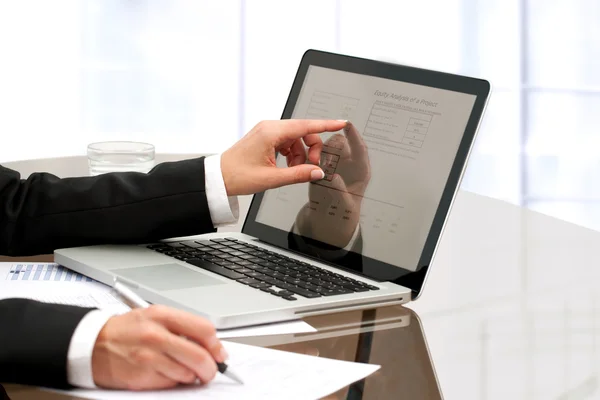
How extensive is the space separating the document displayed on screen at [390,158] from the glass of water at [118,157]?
0.42 metres

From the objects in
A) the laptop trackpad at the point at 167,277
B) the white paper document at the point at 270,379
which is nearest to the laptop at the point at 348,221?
the laptop trackpad at the point at 167,277

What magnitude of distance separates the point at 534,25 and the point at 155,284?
354 centimetres

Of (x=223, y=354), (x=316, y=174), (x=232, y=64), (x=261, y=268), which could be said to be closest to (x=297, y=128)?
(x=316, y=174)

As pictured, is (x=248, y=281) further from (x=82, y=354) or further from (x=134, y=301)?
(x=82, y=354)

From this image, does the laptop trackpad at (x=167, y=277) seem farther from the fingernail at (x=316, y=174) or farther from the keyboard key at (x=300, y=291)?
the fingernail at (x=316, y=174)

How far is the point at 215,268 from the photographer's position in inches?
41.1

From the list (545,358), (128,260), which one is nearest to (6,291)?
(128,260)

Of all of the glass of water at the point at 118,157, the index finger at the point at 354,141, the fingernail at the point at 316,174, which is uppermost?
the index finger at the point at 354,141

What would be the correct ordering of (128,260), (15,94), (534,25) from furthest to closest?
1. (534,25)
2. (15,94)
3. (128,260)

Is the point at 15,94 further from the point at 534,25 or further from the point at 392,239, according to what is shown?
the point at 392,239

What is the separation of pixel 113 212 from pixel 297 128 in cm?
26

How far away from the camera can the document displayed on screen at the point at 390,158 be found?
107 cm

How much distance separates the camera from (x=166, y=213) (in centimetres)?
116

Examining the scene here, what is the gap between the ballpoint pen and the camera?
28.0 inches
